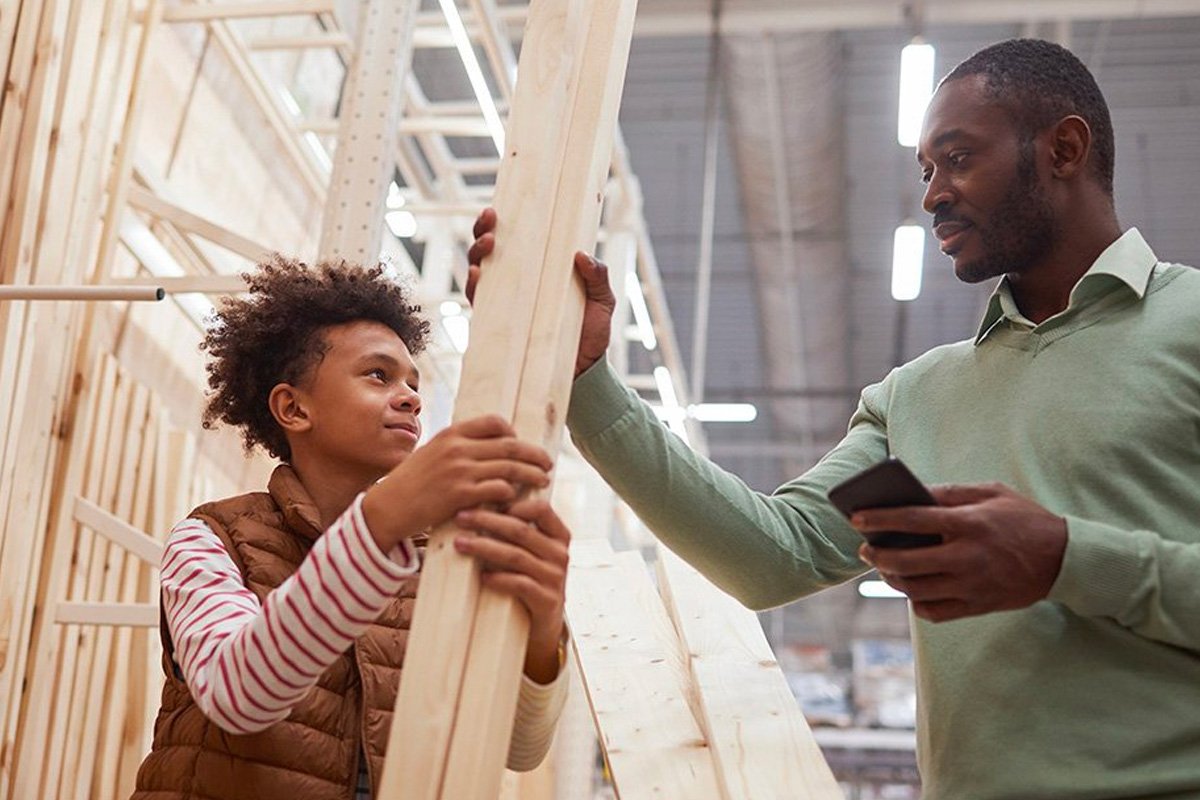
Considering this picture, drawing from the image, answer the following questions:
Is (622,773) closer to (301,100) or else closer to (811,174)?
(301,100)

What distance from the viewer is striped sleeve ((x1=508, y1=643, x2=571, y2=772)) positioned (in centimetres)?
181

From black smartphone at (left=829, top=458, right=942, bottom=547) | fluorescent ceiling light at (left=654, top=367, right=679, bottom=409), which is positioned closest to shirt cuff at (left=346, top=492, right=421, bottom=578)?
black smartphone at (left=829, top=458, right=942, bottom=547)

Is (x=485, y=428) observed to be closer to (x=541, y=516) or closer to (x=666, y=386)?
(x=541, y=516)

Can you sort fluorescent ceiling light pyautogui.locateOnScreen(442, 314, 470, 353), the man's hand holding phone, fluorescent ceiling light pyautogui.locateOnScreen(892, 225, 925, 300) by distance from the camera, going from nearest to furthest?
the man's hand holding phone < fluorescent ceiling light pyautogui.locateOnScreen(442, 314, 470, 353) < fluorescent ceiling light pyautogui.locateOnScreen(892, 225, 925, 300)

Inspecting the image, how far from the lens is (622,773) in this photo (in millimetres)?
2346

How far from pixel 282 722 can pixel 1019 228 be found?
1.21 meters

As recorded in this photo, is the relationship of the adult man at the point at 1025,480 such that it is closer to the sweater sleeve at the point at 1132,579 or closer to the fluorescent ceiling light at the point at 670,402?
the sweater sleeve at the point at 1132,579

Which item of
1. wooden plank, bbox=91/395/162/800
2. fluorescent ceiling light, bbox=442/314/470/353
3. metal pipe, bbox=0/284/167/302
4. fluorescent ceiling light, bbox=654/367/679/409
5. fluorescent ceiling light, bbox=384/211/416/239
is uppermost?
fluorescent ceiling light, bbox=384/211/416/239

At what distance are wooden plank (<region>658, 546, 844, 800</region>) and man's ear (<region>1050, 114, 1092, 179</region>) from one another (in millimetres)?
966

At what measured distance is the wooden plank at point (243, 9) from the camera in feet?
15.6

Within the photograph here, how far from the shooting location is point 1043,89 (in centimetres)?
194

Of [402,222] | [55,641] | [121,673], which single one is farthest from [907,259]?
[55,641]

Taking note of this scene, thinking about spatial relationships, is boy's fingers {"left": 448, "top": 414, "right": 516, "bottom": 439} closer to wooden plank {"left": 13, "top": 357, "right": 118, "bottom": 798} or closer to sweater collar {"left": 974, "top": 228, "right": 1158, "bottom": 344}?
sweater collar {"left": 974, "top": 228, "right": 1158, "bottom": 344}

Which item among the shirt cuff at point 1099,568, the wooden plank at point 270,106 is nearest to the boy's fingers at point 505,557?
the shirt cuff at point 1099,568
